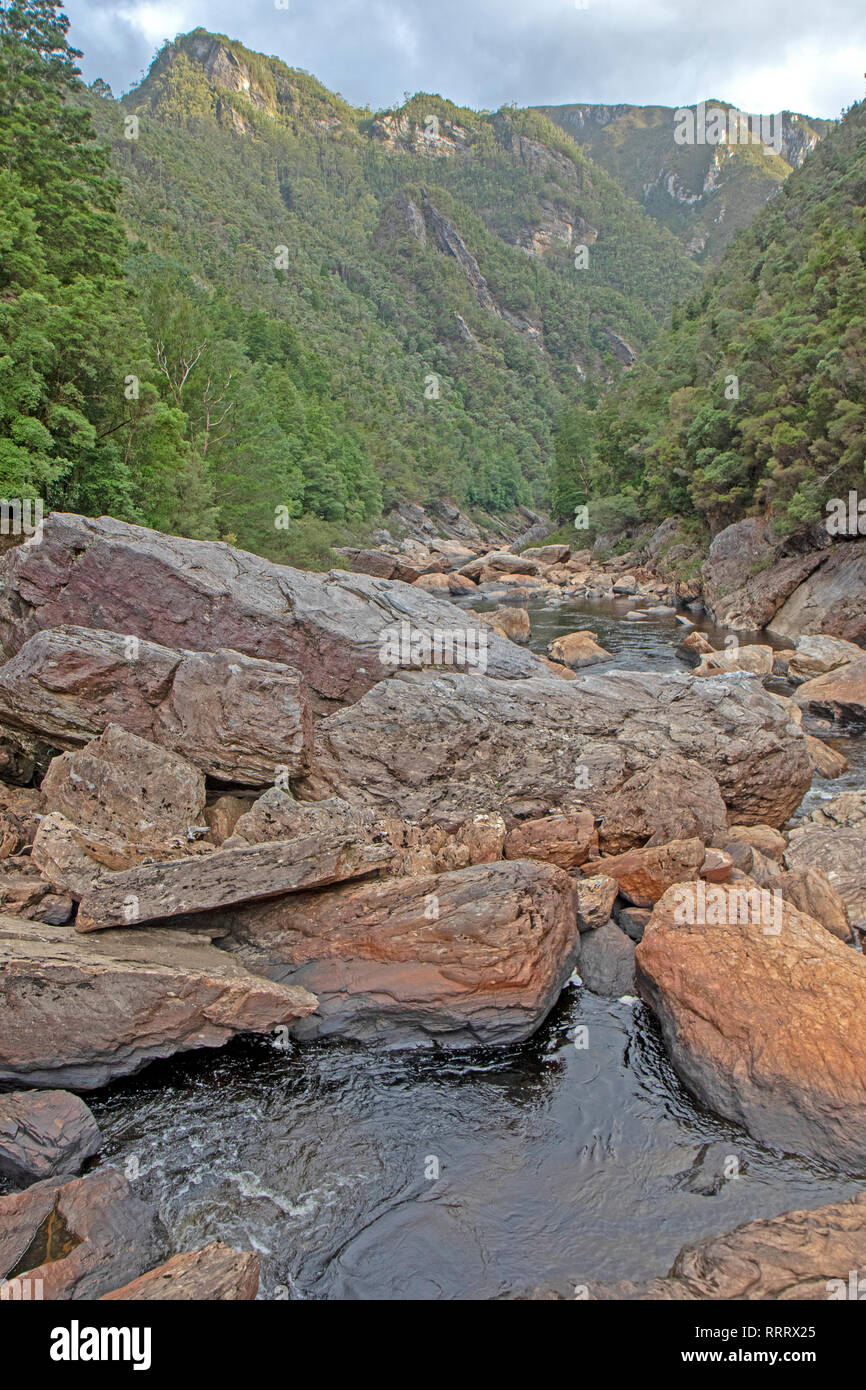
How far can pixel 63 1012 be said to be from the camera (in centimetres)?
714

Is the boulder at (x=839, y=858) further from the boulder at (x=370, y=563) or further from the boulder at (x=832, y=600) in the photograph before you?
the boulder at (x=370, y=563)

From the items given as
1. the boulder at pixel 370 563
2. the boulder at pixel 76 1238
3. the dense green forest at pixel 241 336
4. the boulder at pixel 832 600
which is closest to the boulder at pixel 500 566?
the boulder at pixel 370 563

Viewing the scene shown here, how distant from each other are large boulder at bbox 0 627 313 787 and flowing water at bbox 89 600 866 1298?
11.7ft

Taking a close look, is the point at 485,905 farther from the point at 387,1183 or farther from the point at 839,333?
the point at 839,333


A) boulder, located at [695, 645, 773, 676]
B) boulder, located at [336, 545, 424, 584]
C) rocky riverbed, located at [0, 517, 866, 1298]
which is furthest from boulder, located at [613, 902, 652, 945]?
boulder, located at [336, 545, 424, 584]

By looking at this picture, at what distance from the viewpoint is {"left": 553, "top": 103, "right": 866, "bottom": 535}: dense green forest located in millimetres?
29734

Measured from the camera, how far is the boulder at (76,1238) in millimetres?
5188

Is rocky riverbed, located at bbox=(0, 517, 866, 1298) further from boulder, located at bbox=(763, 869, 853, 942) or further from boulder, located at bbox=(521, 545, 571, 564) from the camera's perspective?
boulder, located at bbox=(521, 545, 571, 564)

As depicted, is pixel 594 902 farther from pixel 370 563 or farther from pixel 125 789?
pixel 370 563

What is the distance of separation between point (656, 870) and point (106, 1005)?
253 inches

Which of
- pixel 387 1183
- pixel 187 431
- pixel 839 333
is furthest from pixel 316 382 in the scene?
pixel 387 1183

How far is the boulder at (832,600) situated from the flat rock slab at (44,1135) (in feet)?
89.7

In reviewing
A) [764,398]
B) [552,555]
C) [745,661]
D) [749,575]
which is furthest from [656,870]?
[552,555]
